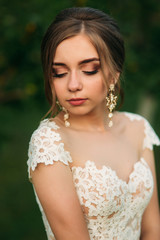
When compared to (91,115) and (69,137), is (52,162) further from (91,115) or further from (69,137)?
(91,115)

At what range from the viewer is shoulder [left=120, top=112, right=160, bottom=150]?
2.80 m

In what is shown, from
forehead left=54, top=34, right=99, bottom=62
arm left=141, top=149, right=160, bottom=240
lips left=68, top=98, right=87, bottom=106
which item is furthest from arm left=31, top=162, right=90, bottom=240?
arm left=141, top=149, right=160, bottom=240

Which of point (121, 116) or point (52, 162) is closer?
point (52, 162)

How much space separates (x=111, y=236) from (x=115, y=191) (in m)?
0.35

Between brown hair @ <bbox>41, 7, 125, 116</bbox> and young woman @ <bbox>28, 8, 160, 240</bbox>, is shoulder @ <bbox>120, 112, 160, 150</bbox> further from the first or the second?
brown hair @ <bbox>41, 7, 125, 116</bbox>

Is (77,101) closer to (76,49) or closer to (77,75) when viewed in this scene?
(77,75)

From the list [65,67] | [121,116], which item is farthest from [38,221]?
[65,67]

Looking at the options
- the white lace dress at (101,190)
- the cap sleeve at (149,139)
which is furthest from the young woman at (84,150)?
the cap sleeve at (149,139)

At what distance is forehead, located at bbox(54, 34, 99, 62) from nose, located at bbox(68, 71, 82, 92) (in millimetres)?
95

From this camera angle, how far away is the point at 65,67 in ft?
6.98

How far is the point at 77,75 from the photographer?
6.91 ft

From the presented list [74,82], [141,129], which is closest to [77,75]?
[74,82]

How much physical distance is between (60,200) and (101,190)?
0.31 metres

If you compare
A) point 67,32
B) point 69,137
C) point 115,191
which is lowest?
point 115,191
